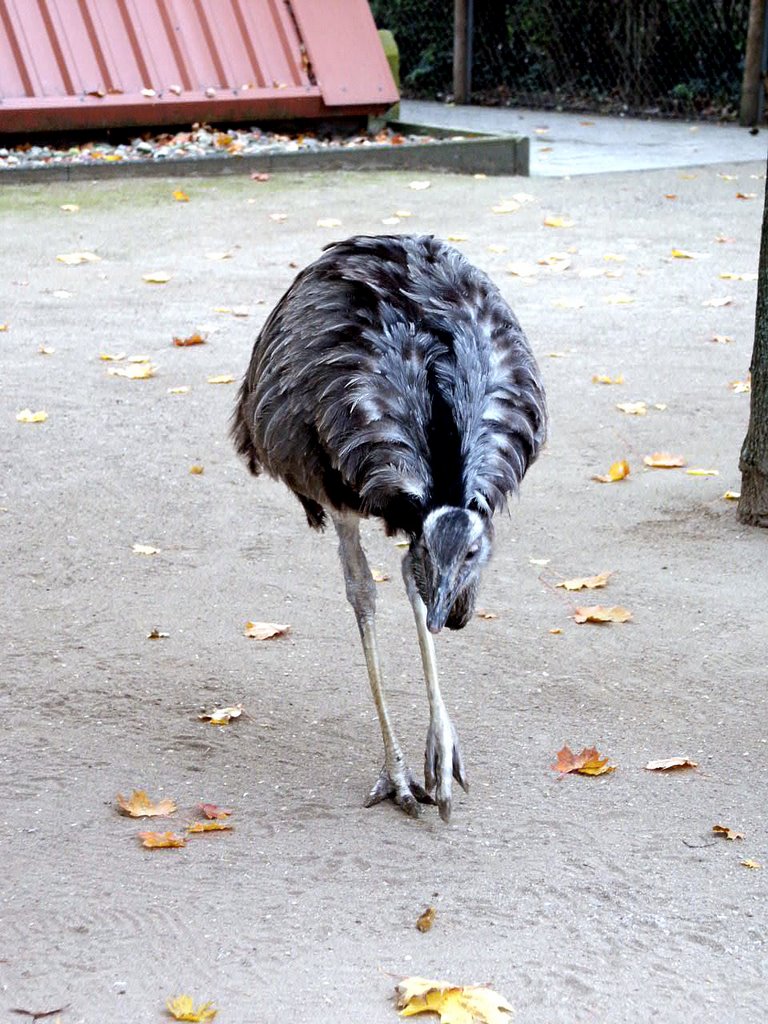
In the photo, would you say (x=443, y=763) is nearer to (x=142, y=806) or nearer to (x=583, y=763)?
(x=583, y=763)

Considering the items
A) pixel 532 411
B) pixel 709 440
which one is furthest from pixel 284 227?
pixel 532 411

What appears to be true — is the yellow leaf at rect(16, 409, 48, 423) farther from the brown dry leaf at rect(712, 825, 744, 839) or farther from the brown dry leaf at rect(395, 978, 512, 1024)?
the brown dry leaf at rect(395, 978, 512, 1024)

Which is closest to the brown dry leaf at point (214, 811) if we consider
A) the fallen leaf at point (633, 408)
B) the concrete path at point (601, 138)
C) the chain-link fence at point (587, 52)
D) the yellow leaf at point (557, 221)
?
the fallen leaf at point (633, 408)

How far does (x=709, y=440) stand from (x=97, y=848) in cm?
386

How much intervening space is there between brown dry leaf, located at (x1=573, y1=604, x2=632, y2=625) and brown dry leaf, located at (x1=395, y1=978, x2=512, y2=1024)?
2103mm

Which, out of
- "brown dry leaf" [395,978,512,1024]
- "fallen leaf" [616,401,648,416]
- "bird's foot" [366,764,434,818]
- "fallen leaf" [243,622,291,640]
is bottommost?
"fallen leaf" [616,401,648,416]

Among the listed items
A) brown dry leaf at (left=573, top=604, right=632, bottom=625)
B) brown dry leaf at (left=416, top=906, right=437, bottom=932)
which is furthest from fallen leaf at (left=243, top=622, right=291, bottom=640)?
brown dry leaf at (left=416, top=906, right=437, bottom=932)

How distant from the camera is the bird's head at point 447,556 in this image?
11.0ft

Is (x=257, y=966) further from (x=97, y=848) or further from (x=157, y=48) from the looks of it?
(x=157, y=48)

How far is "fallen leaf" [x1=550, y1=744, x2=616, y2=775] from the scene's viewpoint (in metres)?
4.12

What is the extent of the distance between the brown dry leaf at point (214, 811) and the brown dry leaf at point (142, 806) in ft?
0.29

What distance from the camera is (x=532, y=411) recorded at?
3.89 m

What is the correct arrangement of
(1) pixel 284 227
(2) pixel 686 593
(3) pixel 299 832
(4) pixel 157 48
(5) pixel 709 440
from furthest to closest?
1. (4) pixel 157 48
2. (1) pixel 284 227
3. (5) pixel 709 440
4. (2) pixel 686 593
5. (3) pixel 299 832

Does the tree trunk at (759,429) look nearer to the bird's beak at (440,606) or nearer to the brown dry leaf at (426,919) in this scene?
the bird's beak at (440,606)
